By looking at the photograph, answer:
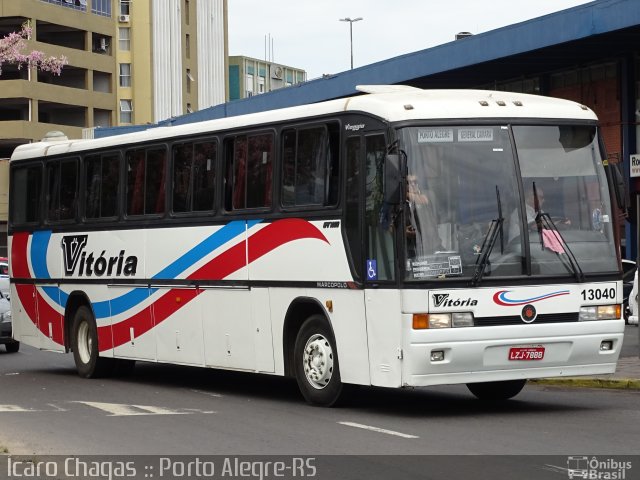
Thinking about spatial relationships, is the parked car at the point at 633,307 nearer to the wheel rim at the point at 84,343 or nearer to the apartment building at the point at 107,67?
the wheel rim at the point at 84,343

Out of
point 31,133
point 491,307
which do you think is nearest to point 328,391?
point 491,307

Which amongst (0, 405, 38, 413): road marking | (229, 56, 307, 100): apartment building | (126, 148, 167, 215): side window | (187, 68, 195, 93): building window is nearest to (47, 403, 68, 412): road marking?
(0, 405, 38, 413): road marking


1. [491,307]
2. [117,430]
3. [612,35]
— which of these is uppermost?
[612,35]

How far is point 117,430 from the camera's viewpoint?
13.5 m

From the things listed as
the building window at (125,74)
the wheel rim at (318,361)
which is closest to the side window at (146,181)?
the wheel rim at (318,361)

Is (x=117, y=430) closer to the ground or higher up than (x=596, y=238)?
closer to the ground

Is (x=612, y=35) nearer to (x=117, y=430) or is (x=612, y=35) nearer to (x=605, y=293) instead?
(x=605, y=293)

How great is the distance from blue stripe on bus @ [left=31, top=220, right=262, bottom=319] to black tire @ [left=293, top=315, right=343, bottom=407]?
5.20ft

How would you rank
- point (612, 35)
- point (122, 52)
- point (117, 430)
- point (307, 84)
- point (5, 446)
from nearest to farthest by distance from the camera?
point (5, 446), point (117, 430), point (612, 35), point (307, 84), point (122, 52)

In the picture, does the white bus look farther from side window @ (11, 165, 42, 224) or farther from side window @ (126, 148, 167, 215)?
side window @ (11, 165, 42, 224)

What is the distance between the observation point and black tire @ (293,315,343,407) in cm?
1510

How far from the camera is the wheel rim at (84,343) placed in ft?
68.8

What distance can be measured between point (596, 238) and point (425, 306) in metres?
1.99

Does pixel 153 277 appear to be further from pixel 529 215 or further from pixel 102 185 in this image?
pixel 529 215
